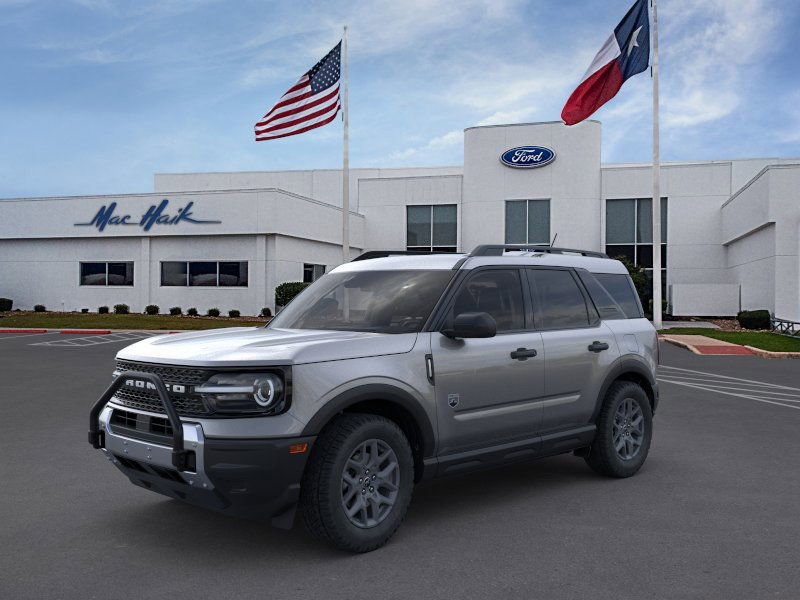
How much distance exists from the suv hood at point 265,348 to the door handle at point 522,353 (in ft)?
3.06

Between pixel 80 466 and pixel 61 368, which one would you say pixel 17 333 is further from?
pixel 80 466

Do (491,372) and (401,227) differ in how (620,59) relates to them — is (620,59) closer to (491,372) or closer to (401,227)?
(401,227)

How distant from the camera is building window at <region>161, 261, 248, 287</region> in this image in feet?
116

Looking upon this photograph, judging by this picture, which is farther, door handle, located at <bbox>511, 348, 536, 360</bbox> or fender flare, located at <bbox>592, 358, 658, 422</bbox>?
fender flare, located at <bbox>592, 358, 658, 422</bbox>

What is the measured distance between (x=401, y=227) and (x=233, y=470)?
39.6m

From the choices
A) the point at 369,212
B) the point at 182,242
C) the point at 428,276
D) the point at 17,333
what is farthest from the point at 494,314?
the point at 369,212

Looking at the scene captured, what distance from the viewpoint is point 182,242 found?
36.4 metres

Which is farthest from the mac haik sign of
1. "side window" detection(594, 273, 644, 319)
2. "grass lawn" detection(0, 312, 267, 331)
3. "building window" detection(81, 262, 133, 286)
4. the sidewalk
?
"side window" detection(594, 273, 644, 319)

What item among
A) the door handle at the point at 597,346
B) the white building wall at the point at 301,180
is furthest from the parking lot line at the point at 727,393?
the white building wall at the point at 301,180

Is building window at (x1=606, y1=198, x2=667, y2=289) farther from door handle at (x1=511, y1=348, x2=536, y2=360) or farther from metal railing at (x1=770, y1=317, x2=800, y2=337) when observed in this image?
door handle at (x1=511, y1=348, x2=536, y2=360)

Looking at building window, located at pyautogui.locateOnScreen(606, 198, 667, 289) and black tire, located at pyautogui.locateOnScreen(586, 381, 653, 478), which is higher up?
building window, located at pyautogui.locateOnScreen(606, 198, 667, 289)

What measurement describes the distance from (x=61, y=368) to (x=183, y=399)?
12135mm

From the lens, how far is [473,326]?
5.04 m

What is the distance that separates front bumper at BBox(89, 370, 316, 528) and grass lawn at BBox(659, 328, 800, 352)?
17.8 metres
